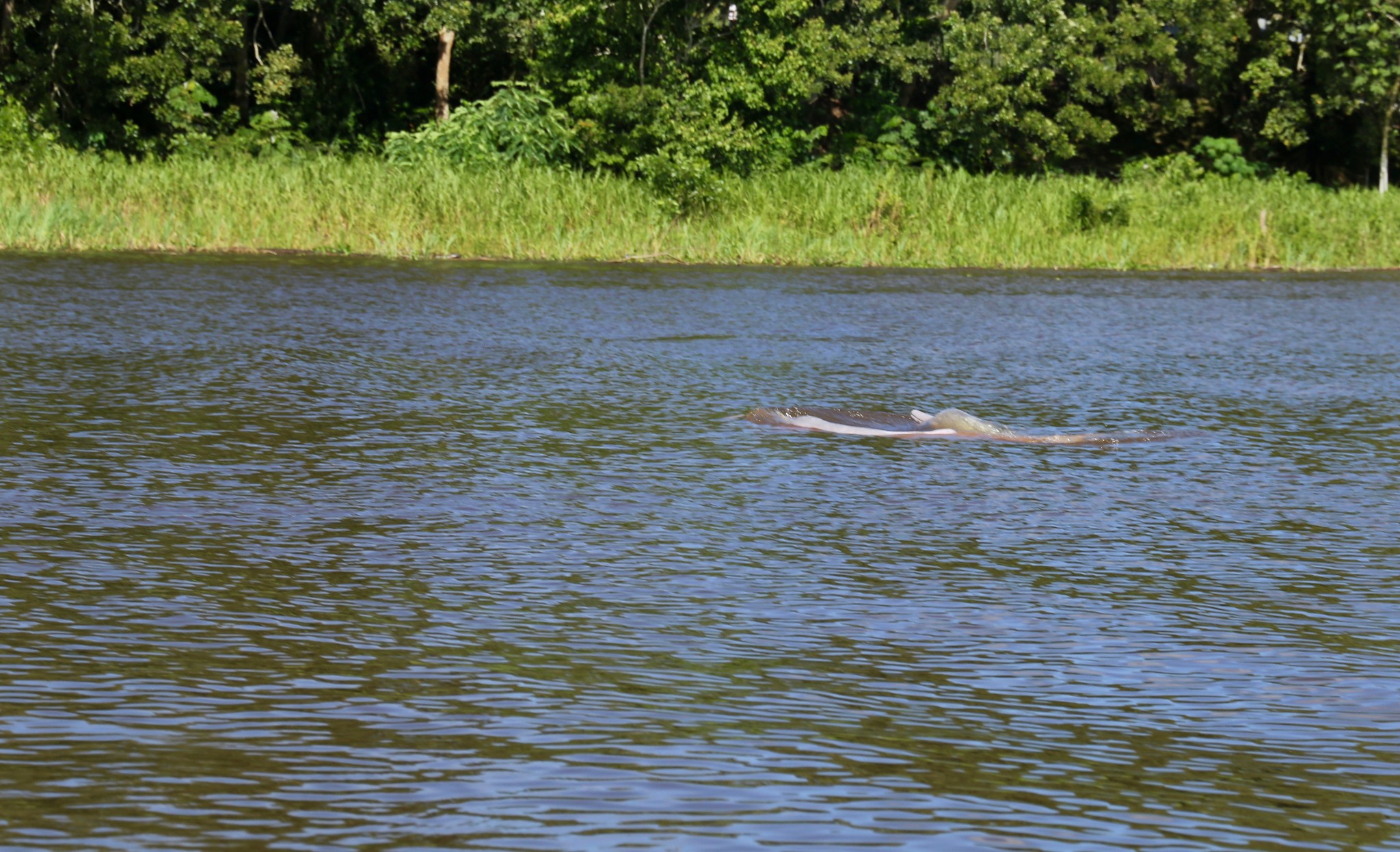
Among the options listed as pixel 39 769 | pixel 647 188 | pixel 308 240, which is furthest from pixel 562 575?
pixel 647 188

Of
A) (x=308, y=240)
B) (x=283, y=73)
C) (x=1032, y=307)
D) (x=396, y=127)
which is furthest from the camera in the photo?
(x=396, y=127)

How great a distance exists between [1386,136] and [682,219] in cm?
1734

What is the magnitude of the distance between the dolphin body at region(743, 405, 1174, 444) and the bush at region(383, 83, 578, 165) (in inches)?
824

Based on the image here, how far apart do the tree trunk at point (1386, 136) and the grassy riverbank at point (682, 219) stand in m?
8.21

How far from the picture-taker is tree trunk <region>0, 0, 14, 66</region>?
109ft

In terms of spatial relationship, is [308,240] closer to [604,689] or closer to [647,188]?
[647,188]

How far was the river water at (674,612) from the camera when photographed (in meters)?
3.32

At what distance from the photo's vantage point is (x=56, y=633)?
4441 millimetres

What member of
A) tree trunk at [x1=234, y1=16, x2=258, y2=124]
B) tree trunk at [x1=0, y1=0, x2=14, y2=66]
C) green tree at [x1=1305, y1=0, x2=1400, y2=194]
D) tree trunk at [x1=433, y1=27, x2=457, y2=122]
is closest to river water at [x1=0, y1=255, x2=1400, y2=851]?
tree trunk at [x1=0, y1=0, x2=14, y2=66]

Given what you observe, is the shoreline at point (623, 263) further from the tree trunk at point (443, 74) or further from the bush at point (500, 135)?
the tree trunk at point (443, 74)

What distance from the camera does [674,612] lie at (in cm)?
485

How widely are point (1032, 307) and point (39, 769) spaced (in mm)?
14898

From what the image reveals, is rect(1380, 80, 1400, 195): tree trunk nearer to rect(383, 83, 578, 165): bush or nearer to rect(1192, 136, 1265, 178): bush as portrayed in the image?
rect(1192, 136, 1265, 178): bush

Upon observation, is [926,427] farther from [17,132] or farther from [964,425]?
[17,132]
